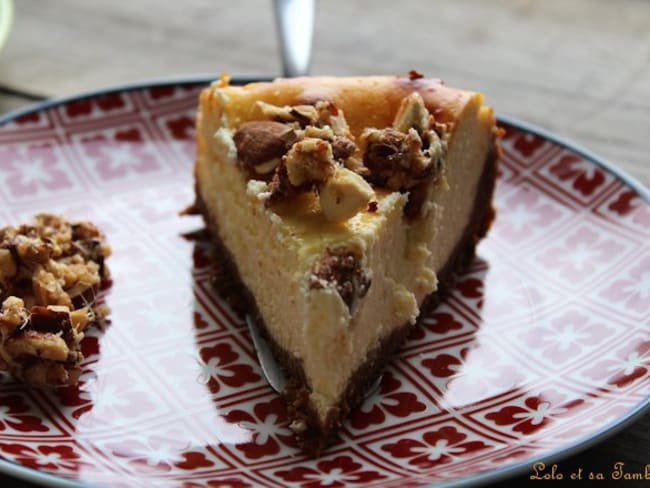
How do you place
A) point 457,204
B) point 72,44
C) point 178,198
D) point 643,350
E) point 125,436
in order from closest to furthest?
point 125,436
point 643,350
point 457,204
point 178,198
point 72,44

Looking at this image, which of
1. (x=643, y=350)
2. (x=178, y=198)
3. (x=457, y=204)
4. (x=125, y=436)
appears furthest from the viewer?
(x=178, y=198)

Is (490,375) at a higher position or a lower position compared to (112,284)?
lower

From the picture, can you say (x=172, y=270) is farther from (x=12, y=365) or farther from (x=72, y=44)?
(x=72, y=44)

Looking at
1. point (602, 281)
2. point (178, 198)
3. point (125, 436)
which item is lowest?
point (125, 436)

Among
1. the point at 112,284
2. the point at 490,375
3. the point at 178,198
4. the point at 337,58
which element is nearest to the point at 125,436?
the point at 112,284

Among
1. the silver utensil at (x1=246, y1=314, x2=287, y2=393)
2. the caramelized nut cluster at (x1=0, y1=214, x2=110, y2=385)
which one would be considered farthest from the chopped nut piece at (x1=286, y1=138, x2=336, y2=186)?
the caramelized nut cluster at (x1=0, y1=214, x2=110, y2=385)
